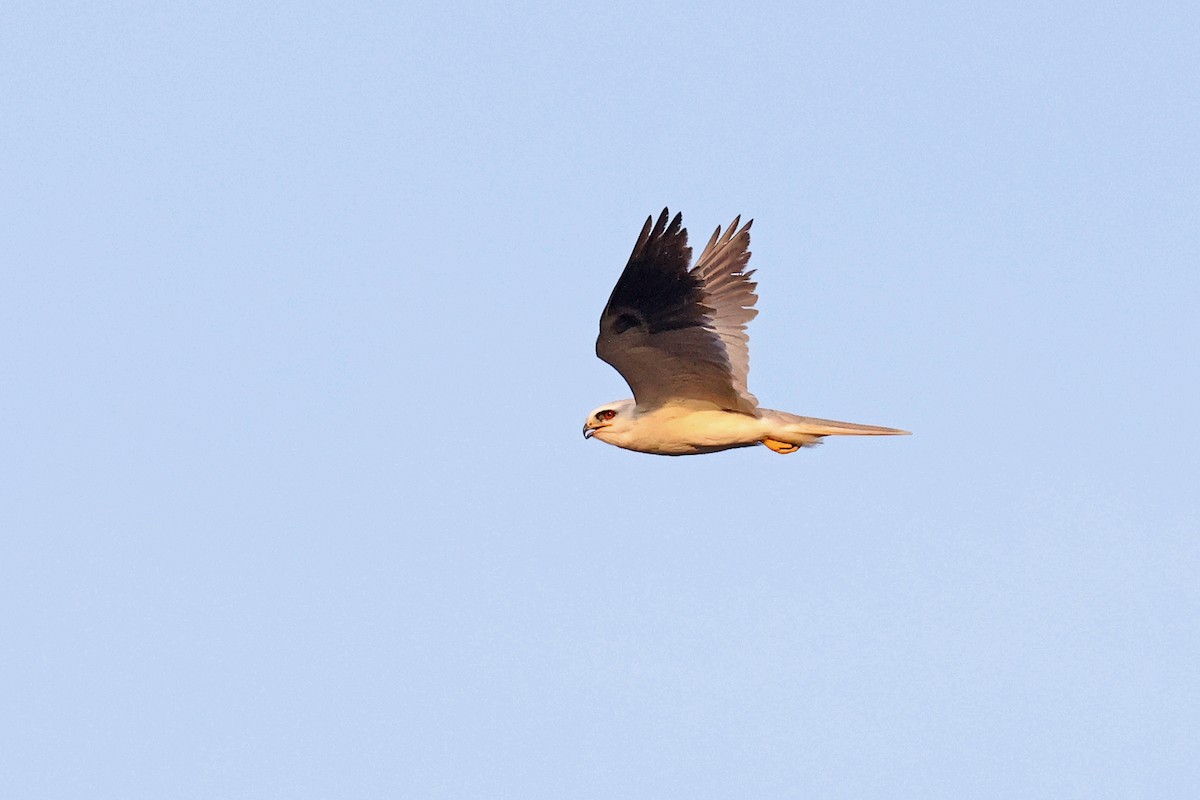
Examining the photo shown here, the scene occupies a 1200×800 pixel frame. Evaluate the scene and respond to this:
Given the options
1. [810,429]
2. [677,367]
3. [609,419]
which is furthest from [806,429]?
[609,419]

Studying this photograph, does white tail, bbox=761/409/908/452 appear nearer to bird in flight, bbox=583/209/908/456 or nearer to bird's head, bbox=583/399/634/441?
bird in flight, bbox=583/209/908/456

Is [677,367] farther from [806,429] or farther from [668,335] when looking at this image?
[806,429]

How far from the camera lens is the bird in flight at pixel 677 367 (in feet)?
45.5

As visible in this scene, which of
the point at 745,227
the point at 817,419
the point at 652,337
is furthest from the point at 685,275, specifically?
the point at 745,227

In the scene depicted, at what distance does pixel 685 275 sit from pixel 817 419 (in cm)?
192

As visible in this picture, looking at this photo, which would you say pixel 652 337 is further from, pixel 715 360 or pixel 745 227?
pixel 745 227

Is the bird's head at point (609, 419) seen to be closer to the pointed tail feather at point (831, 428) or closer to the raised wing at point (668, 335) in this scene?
the raised wing at point (668, 335)

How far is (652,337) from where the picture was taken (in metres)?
14.4

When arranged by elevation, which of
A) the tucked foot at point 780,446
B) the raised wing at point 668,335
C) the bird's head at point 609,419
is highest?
the raised wing at point 668,335

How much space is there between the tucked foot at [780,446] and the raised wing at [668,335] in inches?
15.5

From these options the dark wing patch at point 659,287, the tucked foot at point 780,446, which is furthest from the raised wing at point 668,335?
the tucked foot at point 780,446

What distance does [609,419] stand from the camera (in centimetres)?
1538

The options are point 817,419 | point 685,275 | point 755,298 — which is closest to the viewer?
point 685,275

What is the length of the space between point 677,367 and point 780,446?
122cm
